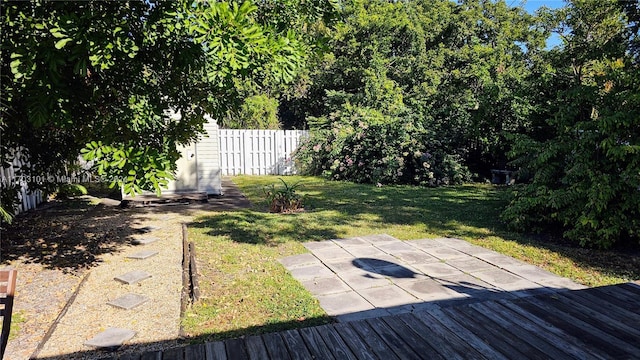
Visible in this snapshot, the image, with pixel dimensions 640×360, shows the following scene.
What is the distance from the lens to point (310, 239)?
6164 millimetres

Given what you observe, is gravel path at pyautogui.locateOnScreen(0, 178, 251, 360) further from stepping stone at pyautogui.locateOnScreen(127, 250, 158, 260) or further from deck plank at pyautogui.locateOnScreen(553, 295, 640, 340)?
deck plank at pyautogui.locateOnScreen(553, 295, 640, 340)

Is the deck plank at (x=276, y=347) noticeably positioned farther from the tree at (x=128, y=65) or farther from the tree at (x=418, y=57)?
the tree at (x=418, y=57)

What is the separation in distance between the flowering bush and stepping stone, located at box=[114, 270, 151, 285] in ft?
27.7

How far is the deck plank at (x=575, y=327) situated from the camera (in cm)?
237

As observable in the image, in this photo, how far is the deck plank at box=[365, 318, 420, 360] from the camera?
2350 mm

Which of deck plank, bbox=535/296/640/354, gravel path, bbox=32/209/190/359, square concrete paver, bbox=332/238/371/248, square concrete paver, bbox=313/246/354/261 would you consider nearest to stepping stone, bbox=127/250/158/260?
gravel path, bbox=32/209/190/359

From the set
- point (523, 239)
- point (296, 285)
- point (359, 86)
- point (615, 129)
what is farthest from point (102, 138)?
point (359, 86)

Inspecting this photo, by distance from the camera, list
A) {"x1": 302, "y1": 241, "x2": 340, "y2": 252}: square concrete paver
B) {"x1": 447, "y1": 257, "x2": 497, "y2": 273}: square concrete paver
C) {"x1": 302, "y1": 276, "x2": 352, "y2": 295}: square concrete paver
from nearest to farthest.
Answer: {"x1": 302, "y1": 276, "x2": 352, "y2": 295}: square concrete paver
{"x1": 447, "y1": 257, "x2": 497, "y2": 273}: square concrete paver
{"x1": 302, "y1": 241, "x2": 340, "y2": 252}: square concrete paver

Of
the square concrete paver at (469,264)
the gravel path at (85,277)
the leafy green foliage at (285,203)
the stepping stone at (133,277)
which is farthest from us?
the leafy green foliage at (285,203)

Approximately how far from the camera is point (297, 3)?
4375 millimetres

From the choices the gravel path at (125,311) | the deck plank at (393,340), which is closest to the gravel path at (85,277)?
the gravel path at (125,311)

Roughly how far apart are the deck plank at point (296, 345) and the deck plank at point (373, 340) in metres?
0.39

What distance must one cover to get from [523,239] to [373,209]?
313 centimetres

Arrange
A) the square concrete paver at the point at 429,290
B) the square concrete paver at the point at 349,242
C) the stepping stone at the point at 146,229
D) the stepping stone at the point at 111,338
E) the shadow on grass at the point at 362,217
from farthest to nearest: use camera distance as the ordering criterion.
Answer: the stepping stone at the point at 146,229
the shadow on grass at the point at 362,217
the square concrete paver at the point at 349,242
the square concrete paver at the point at 429,290
the stepping stone at the point at 111,338
